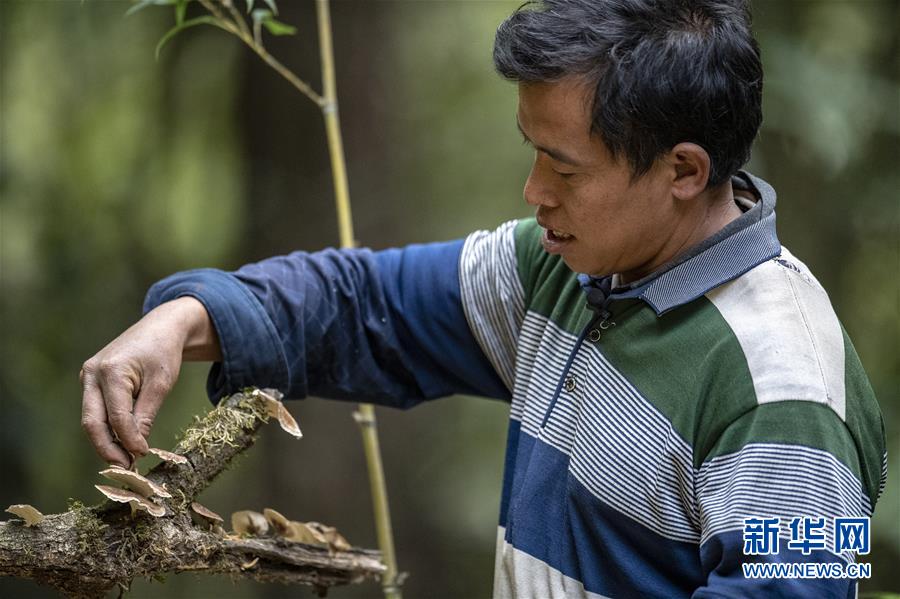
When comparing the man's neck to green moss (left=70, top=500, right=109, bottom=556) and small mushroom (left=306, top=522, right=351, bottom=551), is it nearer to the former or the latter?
small mushroom (left=306, top=522, right=351, bottom=551)

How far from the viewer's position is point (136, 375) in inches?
53.5

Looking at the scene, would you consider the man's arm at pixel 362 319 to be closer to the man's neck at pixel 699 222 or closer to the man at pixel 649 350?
the man at pixel 649 350

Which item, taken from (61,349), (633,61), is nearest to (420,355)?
(633,61)

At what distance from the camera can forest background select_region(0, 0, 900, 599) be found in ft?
10.0

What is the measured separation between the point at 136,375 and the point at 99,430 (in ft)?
0.34

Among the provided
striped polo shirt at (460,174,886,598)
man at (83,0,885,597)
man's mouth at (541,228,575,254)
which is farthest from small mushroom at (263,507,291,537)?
man's mouth at (541,228,575,254)

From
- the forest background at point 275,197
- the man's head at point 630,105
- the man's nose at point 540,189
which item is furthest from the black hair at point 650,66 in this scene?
the forest background at point 275,197

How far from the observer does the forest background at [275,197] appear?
10.0ft

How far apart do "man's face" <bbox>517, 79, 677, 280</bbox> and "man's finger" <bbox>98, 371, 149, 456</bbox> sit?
63cm

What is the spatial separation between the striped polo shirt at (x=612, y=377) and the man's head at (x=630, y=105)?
0.10 metres

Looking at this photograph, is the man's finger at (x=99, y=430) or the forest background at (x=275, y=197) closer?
the man's finger at (x=99, y=430)

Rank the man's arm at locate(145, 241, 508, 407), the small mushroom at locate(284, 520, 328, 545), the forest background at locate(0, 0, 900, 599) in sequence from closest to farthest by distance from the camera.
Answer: the small mushroom at locate(284, 520, 328, 545) → the man's arm at locate(145, 241, 508, 407) → the forest background at locate(0, 0, 900, 599)

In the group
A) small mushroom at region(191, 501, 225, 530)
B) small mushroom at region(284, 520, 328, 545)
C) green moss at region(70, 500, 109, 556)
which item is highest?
green moss at region(70, 500, 109, 556)

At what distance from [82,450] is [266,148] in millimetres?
1814
